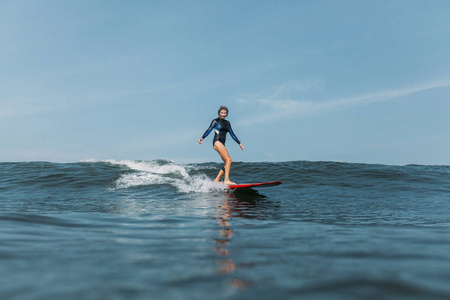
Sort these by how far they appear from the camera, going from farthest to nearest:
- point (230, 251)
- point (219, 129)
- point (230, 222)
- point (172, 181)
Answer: point (172, 181)
point (219, 129)
point (230, 222)
point (230, 251)

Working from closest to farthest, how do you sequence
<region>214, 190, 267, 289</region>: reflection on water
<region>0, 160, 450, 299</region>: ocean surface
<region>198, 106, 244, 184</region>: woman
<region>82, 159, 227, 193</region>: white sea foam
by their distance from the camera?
<region>0, 160, 450, 299</region>: ocean surface < <region>214, 190, 267, 289</region>: reflection on water < <region>82, 159, 227, 193</region>: white sea foam < <region>198, 106, 244, 184</region>: woman

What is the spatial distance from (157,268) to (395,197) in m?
10.1

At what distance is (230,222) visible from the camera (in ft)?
18.3

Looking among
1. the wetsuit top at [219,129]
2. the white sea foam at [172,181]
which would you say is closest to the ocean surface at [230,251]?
the white sea foam at [172,181]

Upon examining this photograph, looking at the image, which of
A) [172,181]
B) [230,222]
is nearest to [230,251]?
[230,222]

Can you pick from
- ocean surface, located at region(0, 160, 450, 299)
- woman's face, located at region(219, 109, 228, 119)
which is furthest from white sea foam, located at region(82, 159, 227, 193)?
woman's face, located at region(219, 109, 228, 119)

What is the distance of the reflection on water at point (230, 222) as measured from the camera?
2.58 m

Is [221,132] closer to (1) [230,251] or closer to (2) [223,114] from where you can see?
(2) [223,114]

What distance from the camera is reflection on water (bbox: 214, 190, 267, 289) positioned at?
2.58 metres

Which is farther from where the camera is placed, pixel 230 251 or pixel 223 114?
pixel 223 114

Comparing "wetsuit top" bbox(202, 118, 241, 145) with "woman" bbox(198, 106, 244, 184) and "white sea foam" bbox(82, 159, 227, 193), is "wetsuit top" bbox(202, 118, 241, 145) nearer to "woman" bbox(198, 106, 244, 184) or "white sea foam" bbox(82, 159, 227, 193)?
"woman" bbox(198, 106, 244, 184)

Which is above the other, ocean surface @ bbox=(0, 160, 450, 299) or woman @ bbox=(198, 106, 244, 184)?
woman @ bbox=(198, 106, 244, 184)

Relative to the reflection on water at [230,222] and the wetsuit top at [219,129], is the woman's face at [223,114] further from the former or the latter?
the reflection on water at [230,222]

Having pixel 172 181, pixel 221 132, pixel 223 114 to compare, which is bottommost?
pixel 172 181
